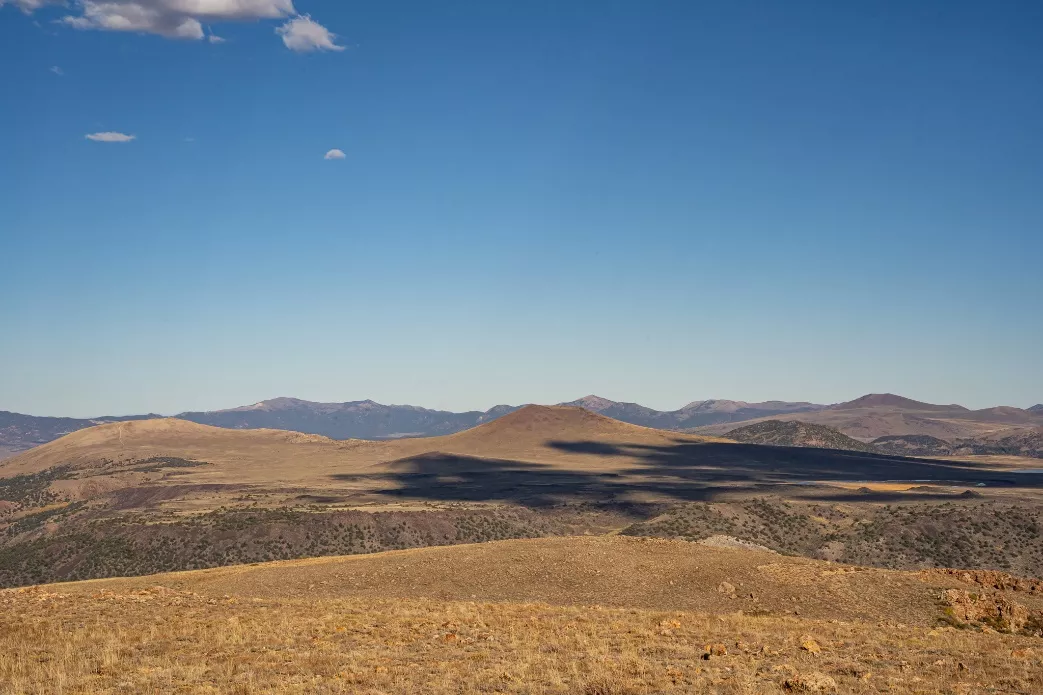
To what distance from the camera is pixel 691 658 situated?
67.6 feet

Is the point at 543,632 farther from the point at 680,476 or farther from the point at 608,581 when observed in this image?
the point at 680,476

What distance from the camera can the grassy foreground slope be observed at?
60.1ft

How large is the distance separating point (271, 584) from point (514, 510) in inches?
2866

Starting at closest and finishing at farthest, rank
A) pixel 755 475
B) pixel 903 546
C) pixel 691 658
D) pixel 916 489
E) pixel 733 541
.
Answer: pixel 691 658 < pixel 733 541 < pixel 903 546 < pixel 916 489 < pixel 755 475

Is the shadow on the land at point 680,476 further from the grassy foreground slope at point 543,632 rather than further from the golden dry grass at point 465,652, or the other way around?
the golden dry grass at point 465,652

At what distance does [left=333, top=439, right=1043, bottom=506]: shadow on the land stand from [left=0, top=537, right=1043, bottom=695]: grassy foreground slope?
7947 cm

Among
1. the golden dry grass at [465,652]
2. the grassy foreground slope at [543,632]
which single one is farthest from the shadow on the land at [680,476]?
the golden dry grass at [465,652]

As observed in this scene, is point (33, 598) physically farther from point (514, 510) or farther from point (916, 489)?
point (916, 489)

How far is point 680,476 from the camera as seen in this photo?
151000mm

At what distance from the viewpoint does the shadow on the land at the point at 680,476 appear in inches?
4860

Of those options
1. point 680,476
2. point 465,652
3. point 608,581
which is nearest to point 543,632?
point 465,652

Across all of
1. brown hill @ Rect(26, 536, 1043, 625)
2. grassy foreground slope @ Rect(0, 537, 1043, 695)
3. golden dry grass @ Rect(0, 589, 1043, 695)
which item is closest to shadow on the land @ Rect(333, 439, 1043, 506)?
brown hill @ Rect(26, 536, 1043, 625)

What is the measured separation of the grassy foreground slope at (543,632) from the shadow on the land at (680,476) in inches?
3129

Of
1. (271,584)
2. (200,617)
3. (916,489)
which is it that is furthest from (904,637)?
(916,489)
